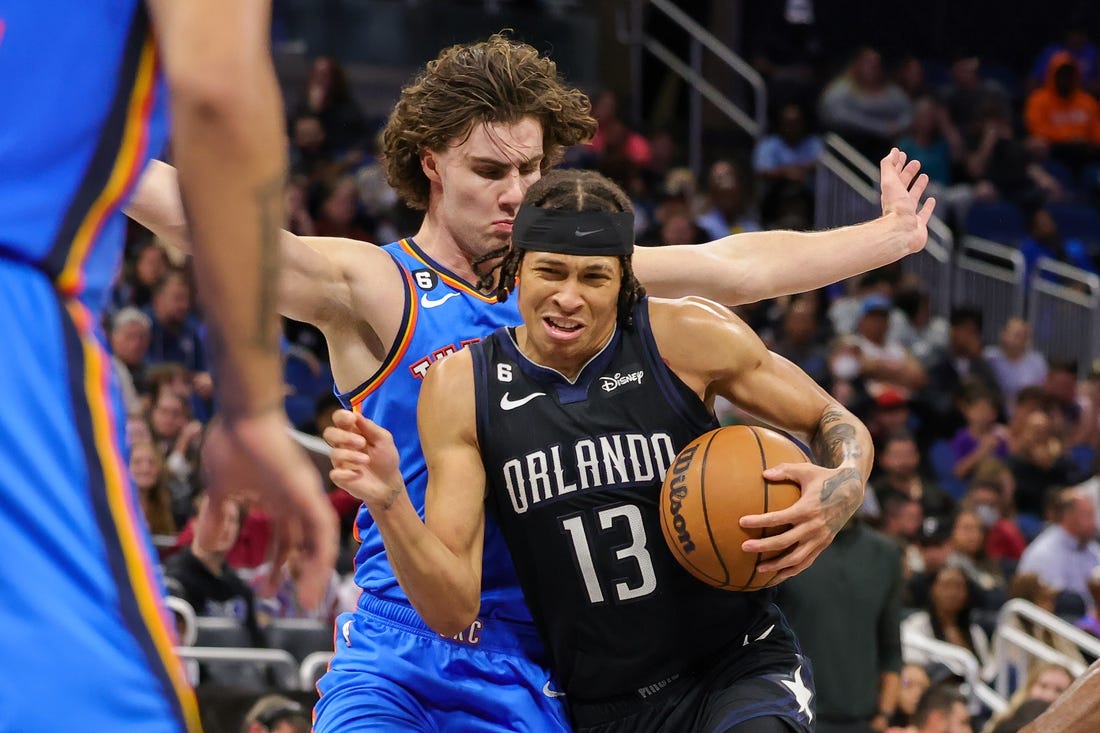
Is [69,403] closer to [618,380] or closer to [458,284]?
[618,380]

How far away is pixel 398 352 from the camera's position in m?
4.09

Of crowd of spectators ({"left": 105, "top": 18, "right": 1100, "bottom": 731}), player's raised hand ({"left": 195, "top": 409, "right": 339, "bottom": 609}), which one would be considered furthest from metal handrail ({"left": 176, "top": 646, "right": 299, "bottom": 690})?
player's raised hand ({"left": 195, "top": 409, "right": 339, "bottom": 609})

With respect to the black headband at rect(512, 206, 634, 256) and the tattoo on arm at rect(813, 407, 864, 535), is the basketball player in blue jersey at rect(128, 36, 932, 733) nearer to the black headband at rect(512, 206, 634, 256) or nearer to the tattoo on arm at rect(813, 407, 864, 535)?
the tattoo on arm at rect(813, 407, 864, 535)

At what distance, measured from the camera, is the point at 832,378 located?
12203 mm

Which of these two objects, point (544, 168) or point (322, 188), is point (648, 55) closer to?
point (322, 188)

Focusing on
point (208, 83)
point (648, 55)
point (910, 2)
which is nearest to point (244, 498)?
point (208, 83)

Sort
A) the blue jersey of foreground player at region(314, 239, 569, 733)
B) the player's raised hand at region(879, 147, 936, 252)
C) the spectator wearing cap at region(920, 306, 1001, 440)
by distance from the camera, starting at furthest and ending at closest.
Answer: the spectator wearing cap at region(920, 306, 1001, 440) → the player's raised hand at region(879, 147, 936, 252) → the blue jersey of foreground player at region(314, 239, 569, 733)

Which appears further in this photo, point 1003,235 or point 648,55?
point 648,55

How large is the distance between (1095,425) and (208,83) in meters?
12.7

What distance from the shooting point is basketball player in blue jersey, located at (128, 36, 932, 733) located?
3.89 metres

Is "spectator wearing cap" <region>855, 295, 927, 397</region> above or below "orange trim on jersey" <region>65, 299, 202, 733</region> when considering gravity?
below

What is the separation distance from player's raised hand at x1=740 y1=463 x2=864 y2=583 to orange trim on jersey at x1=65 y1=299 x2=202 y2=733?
2034mm

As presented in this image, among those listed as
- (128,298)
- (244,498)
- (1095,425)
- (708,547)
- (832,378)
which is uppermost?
(244,498)

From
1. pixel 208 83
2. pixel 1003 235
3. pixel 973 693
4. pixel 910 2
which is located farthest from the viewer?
pixel 910 2
